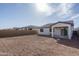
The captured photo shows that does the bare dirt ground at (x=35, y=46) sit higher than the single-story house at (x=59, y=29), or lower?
lower

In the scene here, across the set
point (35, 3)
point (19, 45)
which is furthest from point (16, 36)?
point (35, 3)

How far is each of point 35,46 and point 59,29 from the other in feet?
1.35

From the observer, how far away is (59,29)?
6.58 m

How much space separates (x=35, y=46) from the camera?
661cm

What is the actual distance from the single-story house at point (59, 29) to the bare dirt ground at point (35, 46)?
0.07m

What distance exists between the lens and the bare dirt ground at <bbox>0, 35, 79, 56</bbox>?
6566 mm

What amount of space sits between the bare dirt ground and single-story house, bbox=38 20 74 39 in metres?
0.07

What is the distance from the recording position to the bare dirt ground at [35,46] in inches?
259

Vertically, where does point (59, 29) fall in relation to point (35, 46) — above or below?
above

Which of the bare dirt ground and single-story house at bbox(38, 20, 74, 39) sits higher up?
single-story house at bbox(38, 20, 74, 39)

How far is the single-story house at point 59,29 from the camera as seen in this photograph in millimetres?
6578

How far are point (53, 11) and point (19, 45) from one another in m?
0.67

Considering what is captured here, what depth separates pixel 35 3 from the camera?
21.6ft

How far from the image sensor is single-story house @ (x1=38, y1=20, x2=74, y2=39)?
6578 millimetres
